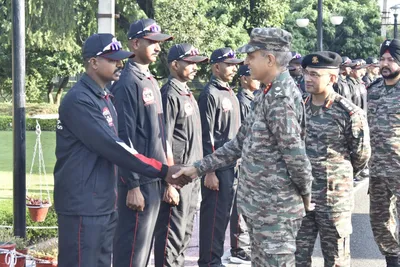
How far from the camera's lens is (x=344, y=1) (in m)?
55.0

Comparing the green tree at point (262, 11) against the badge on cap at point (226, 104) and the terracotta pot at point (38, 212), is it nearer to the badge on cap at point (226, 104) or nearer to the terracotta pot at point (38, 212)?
the terracotta pot at point (38, 212)

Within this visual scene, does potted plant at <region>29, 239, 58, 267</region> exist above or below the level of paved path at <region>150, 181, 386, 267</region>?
above

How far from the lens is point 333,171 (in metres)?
6.07

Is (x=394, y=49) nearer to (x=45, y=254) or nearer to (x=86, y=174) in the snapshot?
(x=86, y=174)

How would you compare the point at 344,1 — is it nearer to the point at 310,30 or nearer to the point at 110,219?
the point at 310,30

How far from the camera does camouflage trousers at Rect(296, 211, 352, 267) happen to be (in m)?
6.02

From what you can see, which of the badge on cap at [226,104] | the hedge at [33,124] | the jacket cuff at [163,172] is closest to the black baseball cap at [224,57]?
the badge on cap at [226,104]

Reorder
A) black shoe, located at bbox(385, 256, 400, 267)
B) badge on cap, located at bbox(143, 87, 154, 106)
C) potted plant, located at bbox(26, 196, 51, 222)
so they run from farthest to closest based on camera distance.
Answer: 1. potted plant, located at bbox(26, 196, 51, 222)
2. black shoe, located at bbox(385, 256, 400, 267)
3. badge on cap, located at bbox(143, 87, 154, 106)

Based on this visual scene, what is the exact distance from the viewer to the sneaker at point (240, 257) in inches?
310

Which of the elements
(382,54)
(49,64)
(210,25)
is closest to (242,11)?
(210,25)

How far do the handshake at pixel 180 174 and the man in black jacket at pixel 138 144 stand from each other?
1.09 feet

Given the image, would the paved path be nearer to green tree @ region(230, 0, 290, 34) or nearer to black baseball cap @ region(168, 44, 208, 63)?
black baseball cap @ region(168, 44, 208, 63)

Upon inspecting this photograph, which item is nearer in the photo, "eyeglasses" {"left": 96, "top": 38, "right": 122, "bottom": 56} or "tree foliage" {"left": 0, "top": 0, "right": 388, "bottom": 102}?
"eyeglasses" {"left": 96, "top": 38, "right": 122, "bottom": 56}

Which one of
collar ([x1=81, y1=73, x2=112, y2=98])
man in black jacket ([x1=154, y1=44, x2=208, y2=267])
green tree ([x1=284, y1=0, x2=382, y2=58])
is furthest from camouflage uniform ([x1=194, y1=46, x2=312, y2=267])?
green tree ([x1=284, y1=0, x2=382, y2=58])
